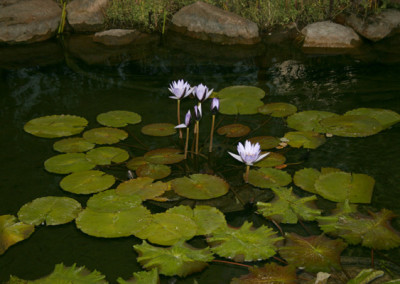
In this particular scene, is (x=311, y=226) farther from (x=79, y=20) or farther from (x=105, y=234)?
(x=79, y=20)

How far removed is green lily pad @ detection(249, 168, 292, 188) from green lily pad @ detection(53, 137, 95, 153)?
4.19 ft

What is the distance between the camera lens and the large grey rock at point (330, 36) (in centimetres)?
624

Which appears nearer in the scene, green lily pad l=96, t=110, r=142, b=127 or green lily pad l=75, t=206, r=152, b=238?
green lily pad l=75, t=206, r=152, b=238

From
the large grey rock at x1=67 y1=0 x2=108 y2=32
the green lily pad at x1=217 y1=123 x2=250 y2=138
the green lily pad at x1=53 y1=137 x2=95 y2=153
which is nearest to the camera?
the green lily pad at x1=53 y1=137 x2=95 y2=153

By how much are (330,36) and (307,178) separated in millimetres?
3909

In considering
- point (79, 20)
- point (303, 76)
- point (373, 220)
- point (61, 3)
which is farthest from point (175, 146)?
point (61, 3)

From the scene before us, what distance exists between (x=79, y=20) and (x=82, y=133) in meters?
4.00

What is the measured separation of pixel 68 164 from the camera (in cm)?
313

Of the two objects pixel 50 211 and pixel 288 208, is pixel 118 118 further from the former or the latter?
pixel 288 208

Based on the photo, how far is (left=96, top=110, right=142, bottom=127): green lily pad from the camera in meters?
3.77

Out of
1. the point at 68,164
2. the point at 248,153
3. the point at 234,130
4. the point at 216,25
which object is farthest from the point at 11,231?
the point at 216,25

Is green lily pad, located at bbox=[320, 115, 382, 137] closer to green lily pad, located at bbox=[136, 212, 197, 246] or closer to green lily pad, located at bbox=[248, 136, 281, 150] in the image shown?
green lily pad, located at bbox=[248, 136, 281, 150]

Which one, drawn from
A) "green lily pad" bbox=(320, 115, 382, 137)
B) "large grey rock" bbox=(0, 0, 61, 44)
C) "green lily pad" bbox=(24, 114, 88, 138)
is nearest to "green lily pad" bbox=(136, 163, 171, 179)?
"green lily pad" bbox=(24, 114, 88, 138)

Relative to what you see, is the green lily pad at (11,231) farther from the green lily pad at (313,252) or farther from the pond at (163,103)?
the green lily pad at (313,252)
